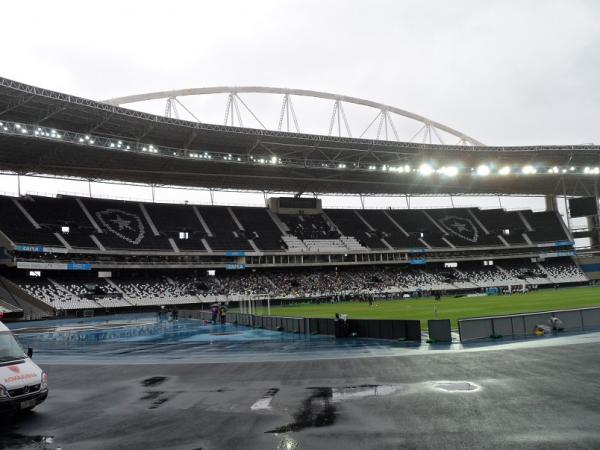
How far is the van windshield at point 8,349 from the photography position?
11.0 metres

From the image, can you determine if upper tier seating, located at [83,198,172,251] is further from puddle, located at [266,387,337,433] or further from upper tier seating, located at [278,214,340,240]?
puddle, located at [266,387,337,433]

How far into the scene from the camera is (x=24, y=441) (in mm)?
8969

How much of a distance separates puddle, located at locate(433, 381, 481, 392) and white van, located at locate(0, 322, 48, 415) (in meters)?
9.04

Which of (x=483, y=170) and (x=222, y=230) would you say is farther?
(x=483, y=170)

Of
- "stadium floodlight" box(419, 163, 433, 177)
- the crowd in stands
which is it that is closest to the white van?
the crowd in stands

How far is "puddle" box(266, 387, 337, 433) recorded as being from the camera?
9352mm

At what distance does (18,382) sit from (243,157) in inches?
2263

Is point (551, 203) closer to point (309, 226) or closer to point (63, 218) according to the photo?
point (309, 226)

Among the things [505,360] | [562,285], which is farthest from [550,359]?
[562,285]

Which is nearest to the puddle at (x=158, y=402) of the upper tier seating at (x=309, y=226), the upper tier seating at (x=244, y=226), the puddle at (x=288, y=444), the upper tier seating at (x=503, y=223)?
the puddle at (x=288, y=444)

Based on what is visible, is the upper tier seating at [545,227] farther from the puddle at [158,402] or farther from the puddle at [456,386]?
the puddle at [158,402]

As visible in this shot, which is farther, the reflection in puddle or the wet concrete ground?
the reflection in puddle

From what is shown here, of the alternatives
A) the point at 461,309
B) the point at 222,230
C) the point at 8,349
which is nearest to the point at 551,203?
the point at 222,230

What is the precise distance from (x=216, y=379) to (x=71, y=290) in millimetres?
50052
